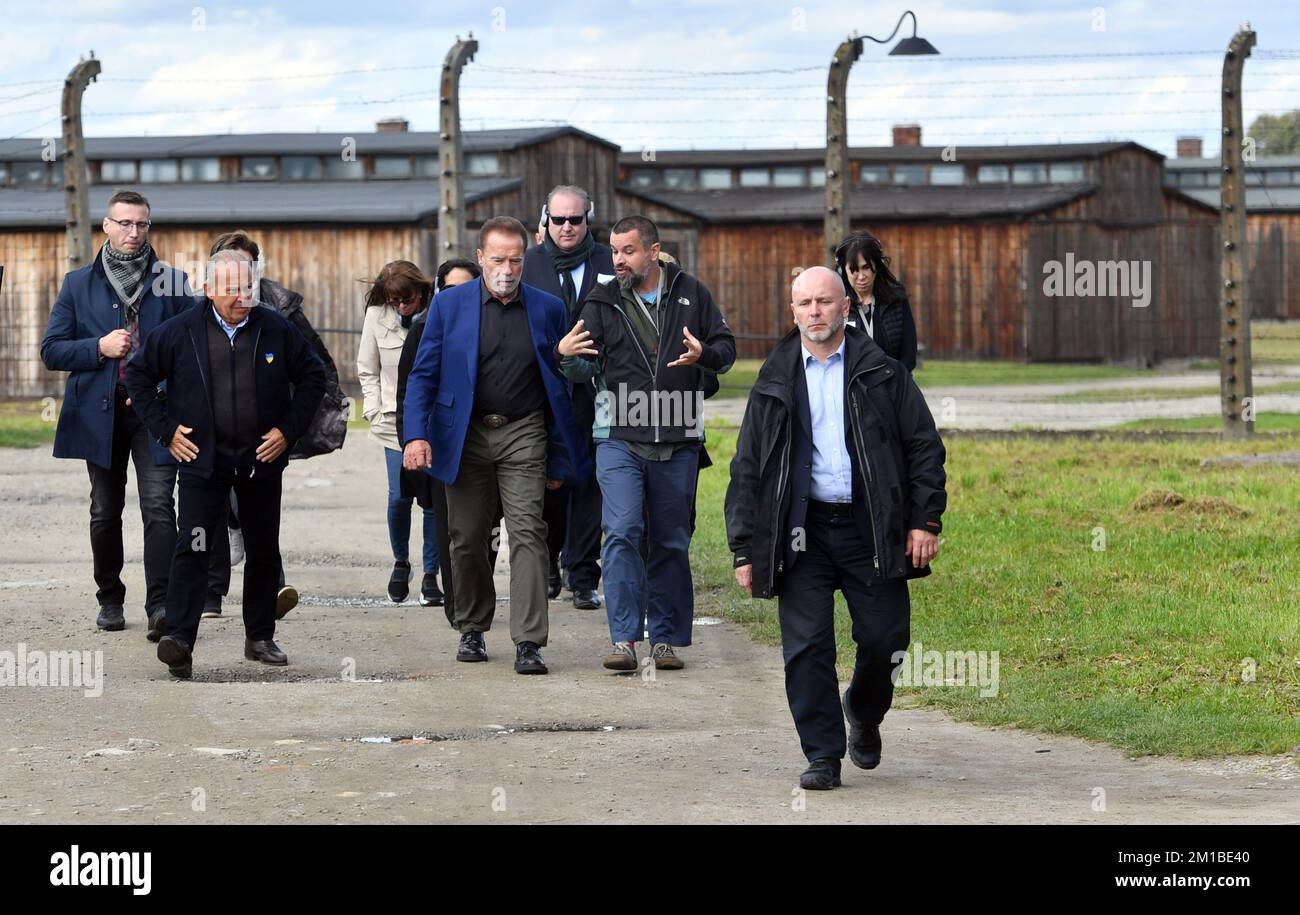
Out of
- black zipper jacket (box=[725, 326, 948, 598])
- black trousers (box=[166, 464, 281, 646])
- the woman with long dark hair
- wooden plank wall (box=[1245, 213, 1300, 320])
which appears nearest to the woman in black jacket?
the woman with long dark hair

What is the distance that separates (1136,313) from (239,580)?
32.0 meters

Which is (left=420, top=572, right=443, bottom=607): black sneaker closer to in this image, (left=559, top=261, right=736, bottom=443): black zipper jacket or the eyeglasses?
(left=559, top=261, right=736, bottom=443): black zipper jacket

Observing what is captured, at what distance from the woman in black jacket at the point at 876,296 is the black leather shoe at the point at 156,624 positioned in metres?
3.97

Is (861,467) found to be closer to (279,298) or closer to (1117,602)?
(1117,602)

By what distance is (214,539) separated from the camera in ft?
32.4

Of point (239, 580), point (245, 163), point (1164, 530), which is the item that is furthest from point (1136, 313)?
point (239, 580)

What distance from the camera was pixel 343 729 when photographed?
811cm

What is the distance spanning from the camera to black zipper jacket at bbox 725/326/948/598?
706cm

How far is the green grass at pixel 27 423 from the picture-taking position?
75.0 feet

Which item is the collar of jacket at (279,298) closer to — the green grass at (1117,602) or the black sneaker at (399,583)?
the black sneaker at (399,583)

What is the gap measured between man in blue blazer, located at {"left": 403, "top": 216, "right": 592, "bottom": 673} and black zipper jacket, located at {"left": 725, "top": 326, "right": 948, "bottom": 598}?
8.51ft

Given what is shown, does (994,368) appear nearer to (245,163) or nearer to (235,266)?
(245,163)

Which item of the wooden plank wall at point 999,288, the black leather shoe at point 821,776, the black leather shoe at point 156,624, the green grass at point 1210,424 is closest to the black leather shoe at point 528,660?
the black leather shoe at point 156,624

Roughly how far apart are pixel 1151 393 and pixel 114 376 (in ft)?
77.5
